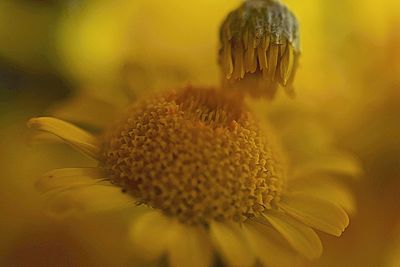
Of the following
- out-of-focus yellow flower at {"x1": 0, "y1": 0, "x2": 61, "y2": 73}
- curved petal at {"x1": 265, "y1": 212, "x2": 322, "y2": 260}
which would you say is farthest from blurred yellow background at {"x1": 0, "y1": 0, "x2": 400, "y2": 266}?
curved petal at {"x1": 265, "y1": 212, "x2": 322, "y2": 260}

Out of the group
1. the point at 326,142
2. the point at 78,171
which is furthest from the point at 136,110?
the point at 326,142

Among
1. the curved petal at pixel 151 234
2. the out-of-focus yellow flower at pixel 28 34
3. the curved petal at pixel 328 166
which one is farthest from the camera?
the out-of-focus yellow flower at pixel 28 34

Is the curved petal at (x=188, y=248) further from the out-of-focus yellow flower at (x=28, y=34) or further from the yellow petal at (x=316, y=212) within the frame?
the out-of-focus yellow flower at (x=28, y=34)

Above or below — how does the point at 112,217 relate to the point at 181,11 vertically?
below

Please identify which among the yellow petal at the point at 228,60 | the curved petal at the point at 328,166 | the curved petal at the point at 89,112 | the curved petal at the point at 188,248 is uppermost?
the yellow petal at the point at 228,60

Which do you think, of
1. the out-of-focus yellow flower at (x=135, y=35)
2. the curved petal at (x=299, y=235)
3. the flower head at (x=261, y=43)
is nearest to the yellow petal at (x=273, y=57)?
the flower head at (x=261, y=43)

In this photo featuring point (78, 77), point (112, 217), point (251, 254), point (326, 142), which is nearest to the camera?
point (251, 254)

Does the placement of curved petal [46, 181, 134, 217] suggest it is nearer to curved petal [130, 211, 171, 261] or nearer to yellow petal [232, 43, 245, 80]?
curved petal [130, 211, 171, 261]

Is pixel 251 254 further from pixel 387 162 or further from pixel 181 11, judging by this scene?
pixel 181 11
